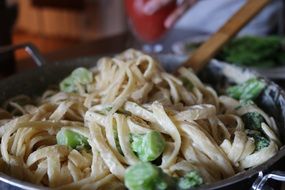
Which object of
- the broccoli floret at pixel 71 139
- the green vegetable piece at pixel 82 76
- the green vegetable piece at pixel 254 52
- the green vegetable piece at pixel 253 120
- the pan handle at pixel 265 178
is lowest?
the green vegetable piece at pixel 254 52

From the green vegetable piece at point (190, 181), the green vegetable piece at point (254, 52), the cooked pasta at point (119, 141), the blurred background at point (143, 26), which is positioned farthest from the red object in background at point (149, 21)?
the green vegetable piece at point (190, 181)

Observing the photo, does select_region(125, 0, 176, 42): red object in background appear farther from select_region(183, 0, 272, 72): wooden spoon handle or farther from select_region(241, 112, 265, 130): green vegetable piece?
select_region(241, 112, 265, 130): green vegetable piece

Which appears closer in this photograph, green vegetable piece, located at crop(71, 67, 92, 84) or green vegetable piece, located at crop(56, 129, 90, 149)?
green vegetable piece, located at crop(56, 129, 90, 149)

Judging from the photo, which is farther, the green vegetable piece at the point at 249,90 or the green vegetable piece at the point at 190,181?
the green vegetable piece at the point at 249,90

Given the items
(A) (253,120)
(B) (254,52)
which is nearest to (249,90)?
(A) (253,120)

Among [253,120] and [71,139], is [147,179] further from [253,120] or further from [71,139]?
[253,120]

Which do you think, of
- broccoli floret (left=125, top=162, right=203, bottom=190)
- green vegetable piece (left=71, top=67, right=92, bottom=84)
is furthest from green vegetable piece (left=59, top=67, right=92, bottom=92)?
broccoli floret (left=125, top=162, right=203, bottom=190)

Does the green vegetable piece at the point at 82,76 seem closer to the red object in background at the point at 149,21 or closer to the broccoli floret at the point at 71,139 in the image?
the broccoli floret at the point at 71,139

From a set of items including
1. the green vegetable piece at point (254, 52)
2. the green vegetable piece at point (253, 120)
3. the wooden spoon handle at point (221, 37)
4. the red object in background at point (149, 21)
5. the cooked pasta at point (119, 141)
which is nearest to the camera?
the cooked pasta at point (119, 141)

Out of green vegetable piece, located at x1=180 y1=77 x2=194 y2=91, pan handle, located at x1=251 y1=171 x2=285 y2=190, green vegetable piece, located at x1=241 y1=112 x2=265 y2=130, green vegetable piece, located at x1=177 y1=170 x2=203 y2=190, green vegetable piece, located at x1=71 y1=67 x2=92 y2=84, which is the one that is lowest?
green vegetable piece, located at x1=241 y1=112 x2=265 y2=130
